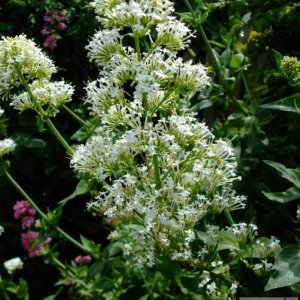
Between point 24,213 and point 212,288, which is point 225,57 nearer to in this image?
point 212,288

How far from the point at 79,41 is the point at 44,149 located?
2.06 feet

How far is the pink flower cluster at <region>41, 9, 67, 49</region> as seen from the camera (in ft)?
10.6

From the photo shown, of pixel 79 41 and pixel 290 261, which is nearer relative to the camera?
pixel 290 261

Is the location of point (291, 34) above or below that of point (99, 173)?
below

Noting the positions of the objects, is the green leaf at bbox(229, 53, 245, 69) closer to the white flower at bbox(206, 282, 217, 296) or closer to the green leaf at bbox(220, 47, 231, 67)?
the green leaf at bbox(220, 47, 231, 67)

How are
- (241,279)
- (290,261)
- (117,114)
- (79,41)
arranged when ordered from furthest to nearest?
(79,41) → (241,279) → (117,114) → (290,261)

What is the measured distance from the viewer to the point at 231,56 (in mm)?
2486

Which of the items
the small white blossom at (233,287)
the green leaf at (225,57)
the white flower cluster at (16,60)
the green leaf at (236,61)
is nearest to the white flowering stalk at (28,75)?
the white flower cluster at (16,60)

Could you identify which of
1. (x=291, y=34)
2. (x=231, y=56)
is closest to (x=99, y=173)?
(x=231, y=56)

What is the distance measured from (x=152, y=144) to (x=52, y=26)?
75.2 inches

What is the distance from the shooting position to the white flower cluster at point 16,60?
180 centimetres

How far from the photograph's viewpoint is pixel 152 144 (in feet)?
5.16

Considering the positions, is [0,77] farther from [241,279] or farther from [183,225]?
[241,279]

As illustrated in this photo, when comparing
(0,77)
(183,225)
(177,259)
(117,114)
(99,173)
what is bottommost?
(177,259)
